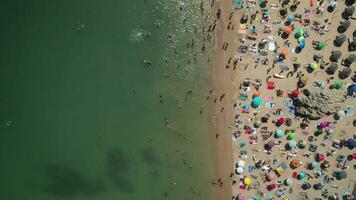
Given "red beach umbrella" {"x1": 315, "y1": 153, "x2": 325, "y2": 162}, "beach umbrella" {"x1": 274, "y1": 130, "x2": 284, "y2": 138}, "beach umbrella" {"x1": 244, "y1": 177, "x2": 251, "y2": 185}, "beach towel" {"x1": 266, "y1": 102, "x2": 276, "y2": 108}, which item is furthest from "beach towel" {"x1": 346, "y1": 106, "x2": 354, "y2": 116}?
"beach umbrella" {"x1": 244, "y1": 177, "x2": 251, "y2": 185}

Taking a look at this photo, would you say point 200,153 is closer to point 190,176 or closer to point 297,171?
point 190,176

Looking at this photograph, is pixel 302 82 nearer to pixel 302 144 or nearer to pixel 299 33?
pixel 299 33

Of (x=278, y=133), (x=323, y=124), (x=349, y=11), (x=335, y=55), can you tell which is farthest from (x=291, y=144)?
(x=349, y=11)

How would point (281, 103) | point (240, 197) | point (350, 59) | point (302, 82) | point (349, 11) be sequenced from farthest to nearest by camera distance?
point (240, 197) → point (281, 103) → point (302, 82) → point (350, 59) → point (349, 11)

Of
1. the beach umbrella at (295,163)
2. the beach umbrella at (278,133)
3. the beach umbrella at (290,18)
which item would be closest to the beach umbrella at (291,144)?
the beach umbrella at (278,133)

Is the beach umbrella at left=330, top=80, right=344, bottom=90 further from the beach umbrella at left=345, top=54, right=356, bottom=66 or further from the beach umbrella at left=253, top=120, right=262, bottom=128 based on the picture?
the beach umbrella at left=253, top=120, right=262, bottom=128

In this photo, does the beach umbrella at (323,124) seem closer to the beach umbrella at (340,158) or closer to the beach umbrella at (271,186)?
the beach umbrella at (340,158)
